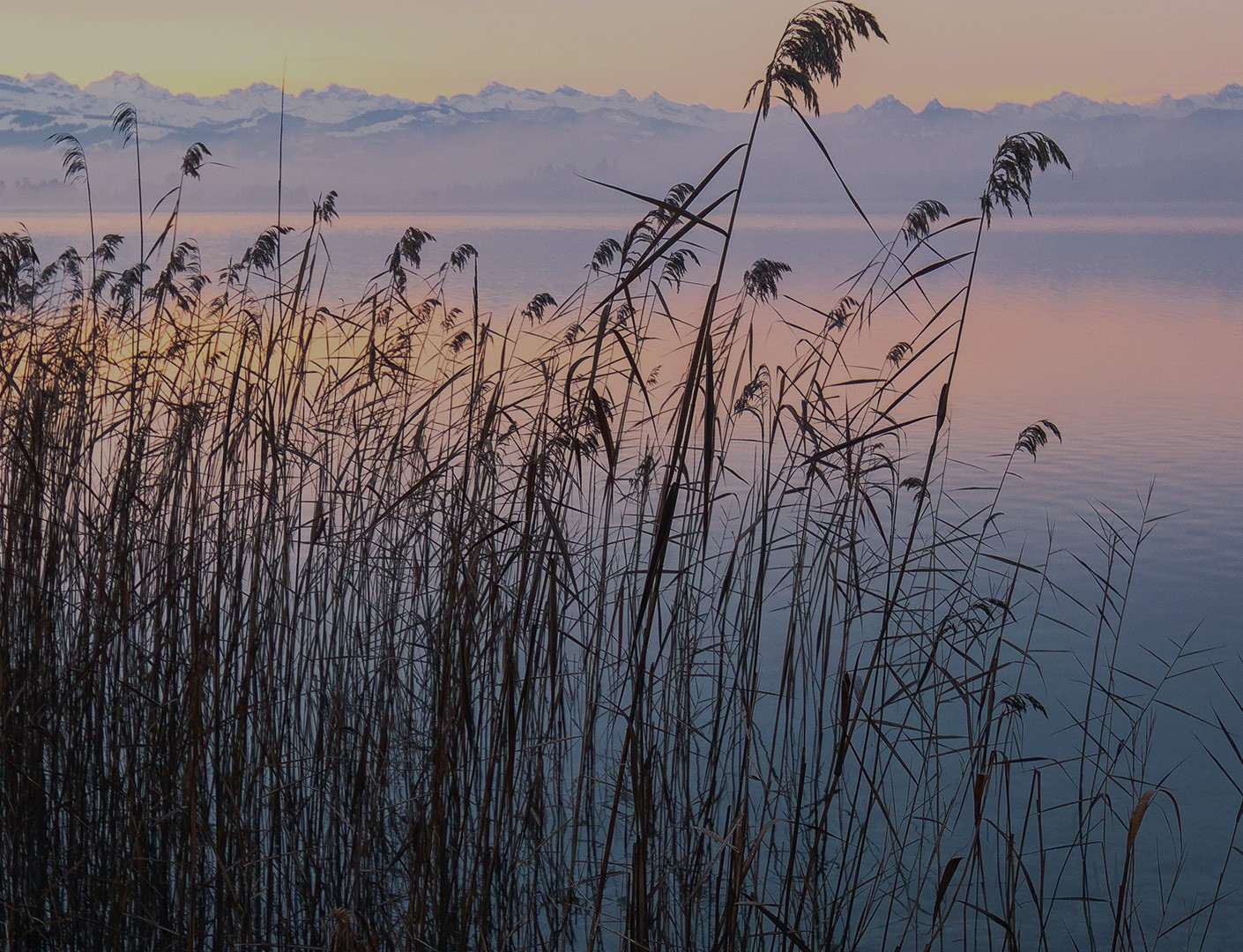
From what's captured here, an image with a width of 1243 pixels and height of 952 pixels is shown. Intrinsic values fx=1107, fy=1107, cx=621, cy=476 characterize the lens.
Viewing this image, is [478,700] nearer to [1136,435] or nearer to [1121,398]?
[1136,435]

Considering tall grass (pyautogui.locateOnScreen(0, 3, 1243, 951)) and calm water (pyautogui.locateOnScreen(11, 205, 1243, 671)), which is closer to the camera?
tall grass (pyautogui.locateOnScreen(0, 3, 1243, 951))

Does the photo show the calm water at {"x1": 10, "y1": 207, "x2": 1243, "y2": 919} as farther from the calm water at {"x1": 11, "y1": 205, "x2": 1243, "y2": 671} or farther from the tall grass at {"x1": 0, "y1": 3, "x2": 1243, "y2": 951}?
the tall grass at {"x1": 0, "y1": 3, "x2": 1243, "y2": 951}

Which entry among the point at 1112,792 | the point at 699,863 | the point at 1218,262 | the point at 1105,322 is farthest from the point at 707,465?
the point at 1218,262

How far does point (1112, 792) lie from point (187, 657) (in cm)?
339

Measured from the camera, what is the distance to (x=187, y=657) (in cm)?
312

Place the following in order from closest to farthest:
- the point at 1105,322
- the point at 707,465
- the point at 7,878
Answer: the point at 707,465
the point at 7,878
the point at 1105,322

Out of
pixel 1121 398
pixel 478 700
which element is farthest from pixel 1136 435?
pixel 478 700

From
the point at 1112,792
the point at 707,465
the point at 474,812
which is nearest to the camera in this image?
the point at 707,465

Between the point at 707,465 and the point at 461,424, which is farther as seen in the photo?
the point at 461,424

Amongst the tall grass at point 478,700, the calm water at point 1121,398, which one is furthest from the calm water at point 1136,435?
the tall grass at point 478,700

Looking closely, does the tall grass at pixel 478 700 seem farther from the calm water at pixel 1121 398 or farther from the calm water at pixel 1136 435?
the calm water at pixel 1121 398

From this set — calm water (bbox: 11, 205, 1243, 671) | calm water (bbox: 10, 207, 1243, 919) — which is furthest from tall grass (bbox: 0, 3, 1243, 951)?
calm water (bbox: 11, 205, 1243, 671)

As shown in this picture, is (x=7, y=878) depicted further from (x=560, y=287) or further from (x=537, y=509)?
(x=560, y=287)

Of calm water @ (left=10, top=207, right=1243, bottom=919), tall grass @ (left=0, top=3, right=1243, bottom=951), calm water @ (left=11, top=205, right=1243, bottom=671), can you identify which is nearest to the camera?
tall grass @ (left=0, top=3, right=1243, bottom=951)
